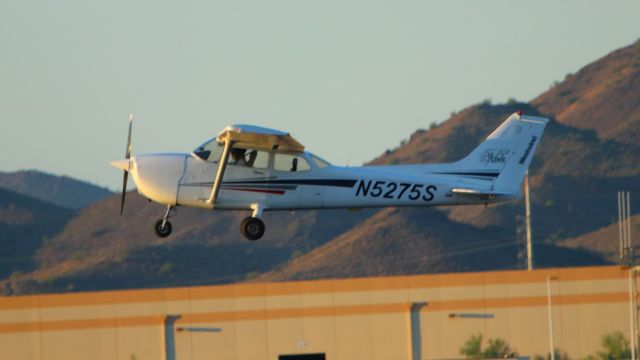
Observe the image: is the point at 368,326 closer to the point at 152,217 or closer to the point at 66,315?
the point at 66,315

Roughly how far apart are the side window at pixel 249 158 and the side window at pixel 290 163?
230 millimetres

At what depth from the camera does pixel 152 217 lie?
148875mm

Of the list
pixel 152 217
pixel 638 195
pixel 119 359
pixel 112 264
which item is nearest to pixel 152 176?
pixel 119 359

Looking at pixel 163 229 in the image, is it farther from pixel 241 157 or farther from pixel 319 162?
pixel 319 162

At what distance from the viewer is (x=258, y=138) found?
29.0 meters

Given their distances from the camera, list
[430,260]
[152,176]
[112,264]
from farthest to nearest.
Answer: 1. [112,264]
2. [430,260]
3. [152,176]

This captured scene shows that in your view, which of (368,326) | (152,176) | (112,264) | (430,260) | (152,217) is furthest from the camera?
(152,217)

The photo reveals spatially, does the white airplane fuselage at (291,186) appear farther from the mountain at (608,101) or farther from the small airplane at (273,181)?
the mountain at (608,101)

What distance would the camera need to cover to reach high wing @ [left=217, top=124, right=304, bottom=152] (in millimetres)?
28422

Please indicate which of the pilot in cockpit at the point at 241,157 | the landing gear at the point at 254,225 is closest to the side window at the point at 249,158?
the pilot in cockpit at the point at 241,157

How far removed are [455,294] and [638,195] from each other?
110 metres

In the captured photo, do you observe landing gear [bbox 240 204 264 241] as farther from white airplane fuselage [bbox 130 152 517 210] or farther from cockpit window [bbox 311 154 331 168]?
cockpit window [bbox 311 154 331 168]

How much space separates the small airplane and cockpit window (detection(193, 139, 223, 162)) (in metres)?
0.02

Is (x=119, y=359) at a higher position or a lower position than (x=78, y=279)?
lower
